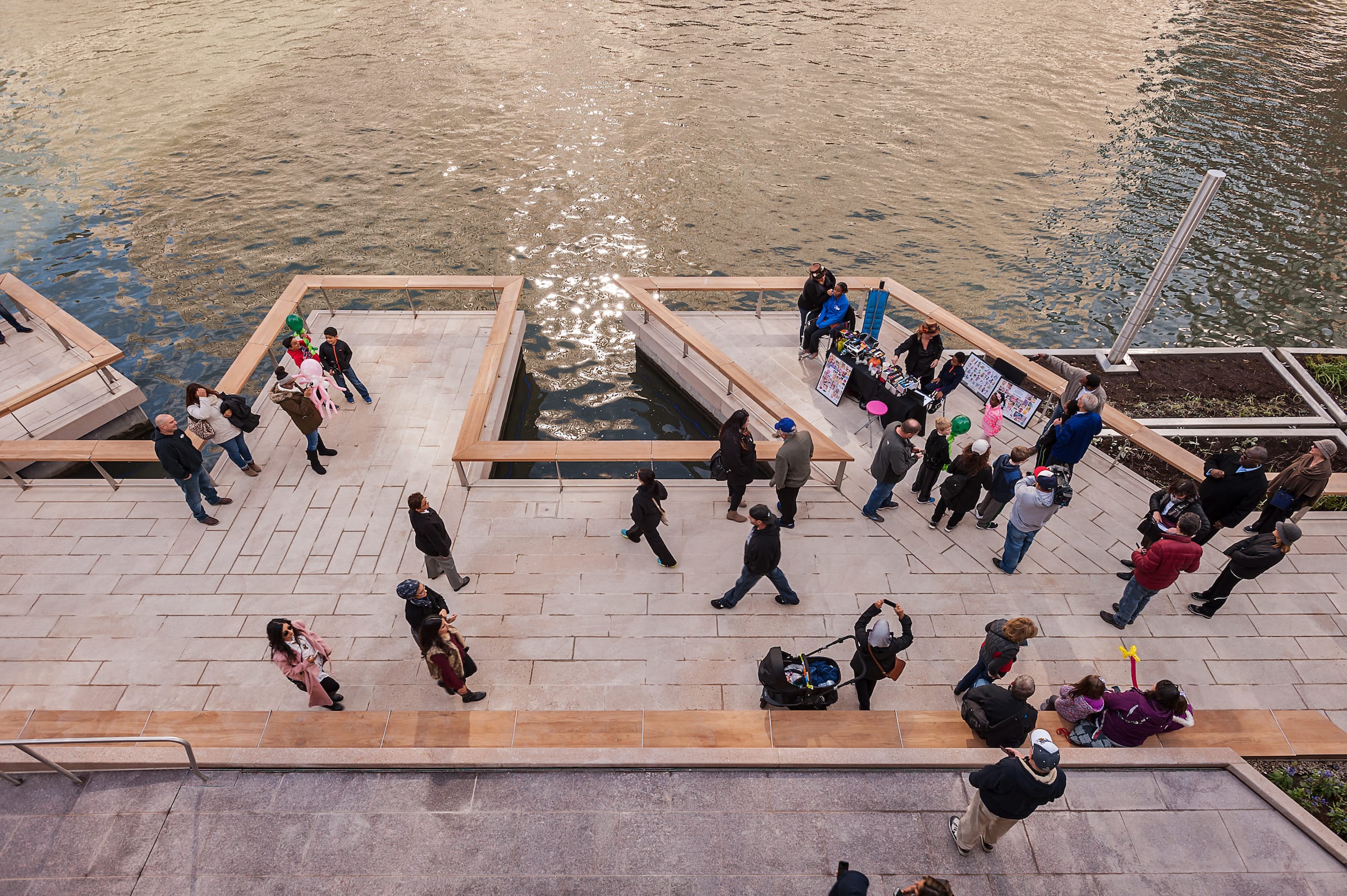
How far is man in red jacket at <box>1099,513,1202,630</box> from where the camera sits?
702cm

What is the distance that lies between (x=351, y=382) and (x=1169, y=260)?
1573 centimetres

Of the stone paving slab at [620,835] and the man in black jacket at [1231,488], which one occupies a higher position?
the man in black jacket at [1231,488]

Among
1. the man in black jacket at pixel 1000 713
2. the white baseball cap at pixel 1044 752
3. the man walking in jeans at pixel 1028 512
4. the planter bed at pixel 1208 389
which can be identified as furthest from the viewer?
the planter bed at pixel 1208 389

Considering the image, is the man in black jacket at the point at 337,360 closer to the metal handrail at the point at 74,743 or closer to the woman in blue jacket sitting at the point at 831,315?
the metal handrail at the point at 74,743

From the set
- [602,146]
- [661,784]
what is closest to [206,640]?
[661,784]

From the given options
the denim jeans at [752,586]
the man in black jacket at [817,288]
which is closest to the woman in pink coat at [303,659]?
the denim jeans at [752,586]

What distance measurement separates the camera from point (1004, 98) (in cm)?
2767

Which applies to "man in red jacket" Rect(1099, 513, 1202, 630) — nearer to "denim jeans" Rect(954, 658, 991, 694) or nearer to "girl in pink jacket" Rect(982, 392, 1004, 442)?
"denim jeans" Rect(954, 658, 991, 694)

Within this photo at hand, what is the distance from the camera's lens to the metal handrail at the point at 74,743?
18.3ft

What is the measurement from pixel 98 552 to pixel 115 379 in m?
5.52

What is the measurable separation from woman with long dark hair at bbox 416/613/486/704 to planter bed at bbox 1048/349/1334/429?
13019 mm

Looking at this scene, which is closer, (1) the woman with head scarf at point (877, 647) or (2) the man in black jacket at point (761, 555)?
(1) the woman with head scarf at point (877, 647)

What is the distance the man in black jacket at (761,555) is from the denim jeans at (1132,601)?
421cm

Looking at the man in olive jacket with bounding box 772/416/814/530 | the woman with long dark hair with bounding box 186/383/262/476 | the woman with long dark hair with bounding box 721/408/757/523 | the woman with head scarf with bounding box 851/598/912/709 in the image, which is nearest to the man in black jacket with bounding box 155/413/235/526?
the woman with long dark hair with bounding box 186/383/262/476
